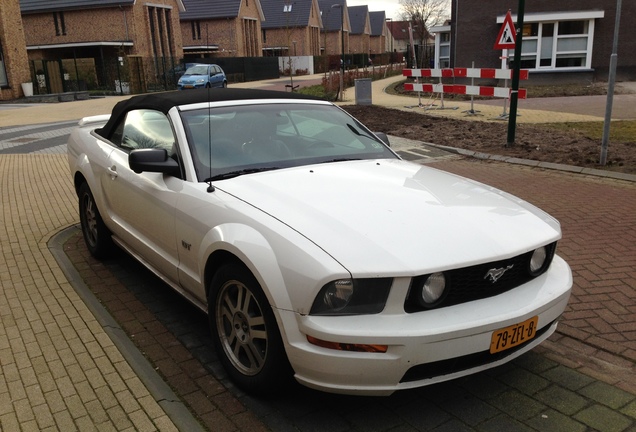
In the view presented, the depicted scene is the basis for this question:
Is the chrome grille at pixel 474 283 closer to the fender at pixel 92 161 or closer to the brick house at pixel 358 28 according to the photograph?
the fender at pixel 92 161

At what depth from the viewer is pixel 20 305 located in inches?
181

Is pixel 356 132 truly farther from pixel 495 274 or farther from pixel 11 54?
pixel 11 54

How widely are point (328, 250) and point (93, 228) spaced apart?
3594mm

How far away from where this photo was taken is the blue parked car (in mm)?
33094

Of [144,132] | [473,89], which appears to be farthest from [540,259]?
[473,89]

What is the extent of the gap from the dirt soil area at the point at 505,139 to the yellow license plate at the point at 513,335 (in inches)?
273

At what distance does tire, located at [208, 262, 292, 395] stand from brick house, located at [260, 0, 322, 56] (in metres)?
69.5

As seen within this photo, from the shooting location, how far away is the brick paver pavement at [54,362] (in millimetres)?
3062

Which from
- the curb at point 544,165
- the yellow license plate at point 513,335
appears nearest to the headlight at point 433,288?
the yellow license plate at point 513,335

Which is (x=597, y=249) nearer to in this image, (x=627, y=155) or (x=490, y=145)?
(x=627, y=155)

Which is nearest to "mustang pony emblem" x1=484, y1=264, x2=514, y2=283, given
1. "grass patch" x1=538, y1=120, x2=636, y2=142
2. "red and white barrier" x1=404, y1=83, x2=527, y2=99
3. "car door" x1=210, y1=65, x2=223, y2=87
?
"grass patch" x1=538, y1=120, x2=636, y2=142

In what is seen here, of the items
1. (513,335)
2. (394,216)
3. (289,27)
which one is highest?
(289,27)

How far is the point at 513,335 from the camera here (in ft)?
9.63

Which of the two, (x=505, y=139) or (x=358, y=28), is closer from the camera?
(x=505, y=139)
